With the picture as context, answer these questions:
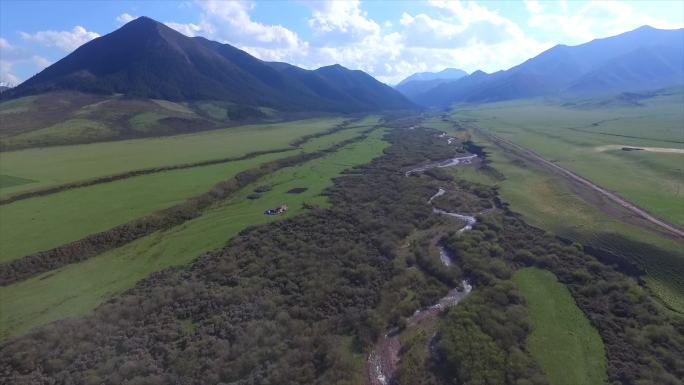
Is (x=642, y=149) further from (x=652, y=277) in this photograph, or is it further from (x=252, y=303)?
(x=252, y=303)

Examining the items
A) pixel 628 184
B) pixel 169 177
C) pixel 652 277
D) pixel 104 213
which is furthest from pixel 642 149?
pixel 104 213

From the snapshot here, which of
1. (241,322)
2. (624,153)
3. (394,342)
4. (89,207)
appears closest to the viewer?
(394,342)

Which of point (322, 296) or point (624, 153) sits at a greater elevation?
point (624, 153)

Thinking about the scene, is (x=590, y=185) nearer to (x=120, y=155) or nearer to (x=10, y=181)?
(x=10, y=181)

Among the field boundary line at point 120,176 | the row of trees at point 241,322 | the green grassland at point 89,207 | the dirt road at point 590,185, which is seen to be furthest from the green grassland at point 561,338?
the field boundary line at point 120,176

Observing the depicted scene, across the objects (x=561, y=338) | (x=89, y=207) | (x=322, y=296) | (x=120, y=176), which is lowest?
(x=561, y=338)

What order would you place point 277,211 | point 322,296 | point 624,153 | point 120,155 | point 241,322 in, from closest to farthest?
point 241,322
point 322,296
point 277,211
point 624,153
point 120,155

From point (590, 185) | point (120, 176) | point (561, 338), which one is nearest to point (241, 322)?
point (561, 338)
